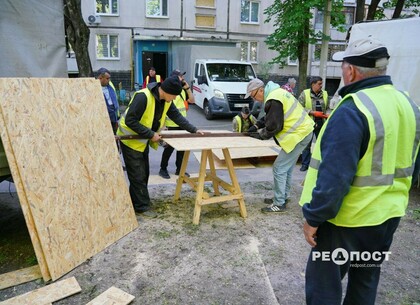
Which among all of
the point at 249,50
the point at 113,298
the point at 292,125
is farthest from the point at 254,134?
the point at 249,50

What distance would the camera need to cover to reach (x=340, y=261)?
1.98 metres

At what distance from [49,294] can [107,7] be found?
19004 mm

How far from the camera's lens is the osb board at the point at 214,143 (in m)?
3.81

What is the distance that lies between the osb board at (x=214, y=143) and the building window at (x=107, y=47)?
1660 cm

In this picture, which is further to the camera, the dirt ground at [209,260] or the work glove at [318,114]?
the work glove at [318,114]

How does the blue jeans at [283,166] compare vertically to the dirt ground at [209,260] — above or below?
above

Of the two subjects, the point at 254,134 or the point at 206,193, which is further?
the point at 254,134

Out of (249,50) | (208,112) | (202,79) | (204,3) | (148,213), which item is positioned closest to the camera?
(148,213)

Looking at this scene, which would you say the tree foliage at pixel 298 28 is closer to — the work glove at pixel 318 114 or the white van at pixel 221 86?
the white van at pixel 221 86

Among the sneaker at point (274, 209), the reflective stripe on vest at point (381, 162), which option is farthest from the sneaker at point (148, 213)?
the reflective stripe on vest at point (381, 162)

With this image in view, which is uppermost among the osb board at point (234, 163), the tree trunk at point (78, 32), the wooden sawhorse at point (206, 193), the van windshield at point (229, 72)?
the tree trunk at point (78, 32)

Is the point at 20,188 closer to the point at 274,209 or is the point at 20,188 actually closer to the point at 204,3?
the point at 274,209

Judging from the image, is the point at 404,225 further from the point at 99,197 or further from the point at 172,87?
the point at 99,197

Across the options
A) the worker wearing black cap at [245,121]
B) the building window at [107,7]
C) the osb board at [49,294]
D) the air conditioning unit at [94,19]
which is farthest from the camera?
the building window at [107,7]
